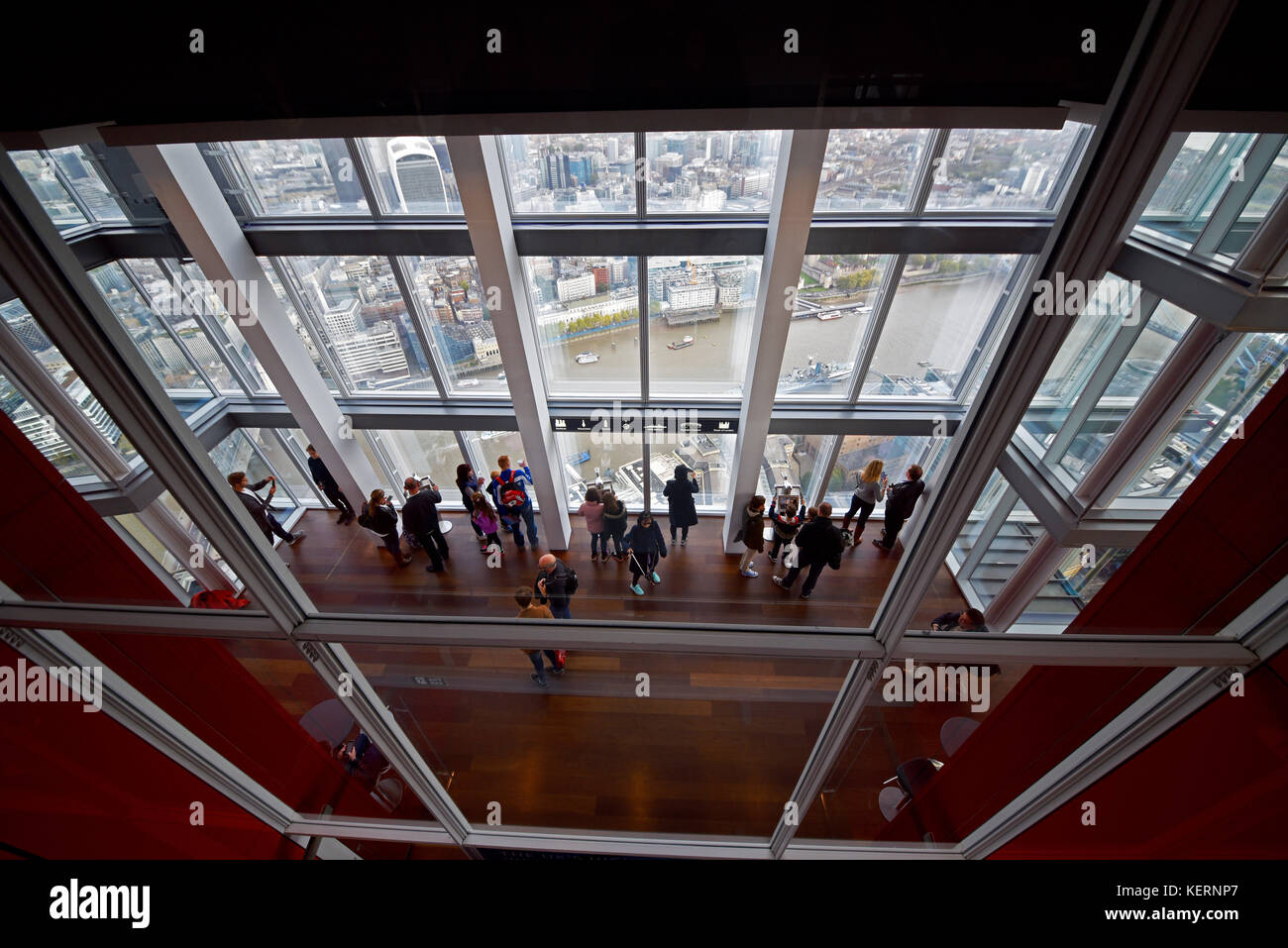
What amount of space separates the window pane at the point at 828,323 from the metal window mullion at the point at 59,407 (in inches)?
193

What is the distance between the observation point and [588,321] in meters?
5.67

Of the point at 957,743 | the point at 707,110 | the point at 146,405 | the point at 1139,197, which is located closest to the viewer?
the point at 1139,197

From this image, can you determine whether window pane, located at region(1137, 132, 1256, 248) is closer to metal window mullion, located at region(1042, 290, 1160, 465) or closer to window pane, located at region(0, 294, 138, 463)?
metal window mullion, located at region(1042, 290, 1160, 465)

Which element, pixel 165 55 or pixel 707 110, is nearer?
pixel 165 55

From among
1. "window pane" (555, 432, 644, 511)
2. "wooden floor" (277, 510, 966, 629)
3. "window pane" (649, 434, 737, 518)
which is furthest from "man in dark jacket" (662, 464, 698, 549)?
"wooden floor" (277, 510, 966, 629)

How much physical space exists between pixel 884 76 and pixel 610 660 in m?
2.82

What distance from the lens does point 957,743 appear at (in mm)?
2852

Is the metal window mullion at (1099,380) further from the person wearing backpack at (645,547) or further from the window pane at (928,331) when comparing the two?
the person wearing backpack at (645,547)

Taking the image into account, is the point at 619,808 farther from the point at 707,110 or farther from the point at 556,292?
the point at 556,292

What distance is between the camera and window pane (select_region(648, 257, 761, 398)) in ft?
16.6

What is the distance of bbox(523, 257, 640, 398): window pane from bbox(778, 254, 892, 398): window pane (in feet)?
5.86
